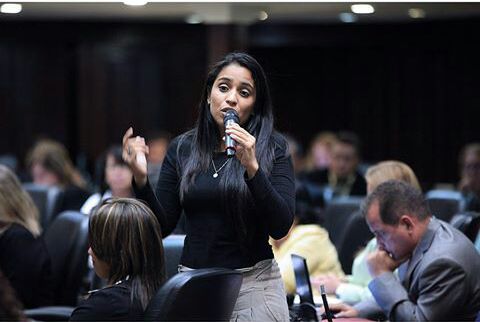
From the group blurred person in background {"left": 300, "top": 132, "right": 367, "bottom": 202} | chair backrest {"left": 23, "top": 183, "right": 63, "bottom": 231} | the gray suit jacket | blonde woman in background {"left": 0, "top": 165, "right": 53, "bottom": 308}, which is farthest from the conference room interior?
the gray suit jacket

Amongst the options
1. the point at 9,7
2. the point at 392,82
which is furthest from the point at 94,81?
the point at 9,7

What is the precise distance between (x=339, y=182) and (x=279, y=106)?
352 centimetres

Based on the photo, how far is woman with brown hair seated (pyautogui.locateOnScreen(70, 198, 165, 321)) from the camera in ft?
10.5

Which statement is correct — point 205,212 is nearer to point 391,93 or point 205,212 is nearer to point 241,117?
point 241,117

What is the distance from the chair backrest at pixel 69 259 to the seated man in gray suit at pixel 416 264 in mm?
1680

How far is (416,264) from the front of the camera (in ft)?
13.5

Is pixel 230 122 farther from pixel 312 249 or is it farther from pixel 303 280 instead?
pixel 312 249

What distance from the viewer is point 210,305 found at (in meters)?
3.09

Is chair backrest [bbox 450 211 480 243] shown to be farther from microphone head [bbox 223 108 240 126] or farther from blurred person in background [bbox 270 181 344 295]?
microphone head [bbox 223 108 240 126]

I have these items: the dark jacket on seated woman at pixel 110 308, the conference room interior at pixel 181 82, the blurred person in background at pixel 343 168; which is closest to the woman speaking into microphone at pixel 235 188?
the dark jacket on seated woman at pixel 110 308

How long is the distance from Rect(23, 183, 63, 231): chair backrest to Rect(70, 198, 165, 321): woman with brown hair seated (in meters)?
4.59

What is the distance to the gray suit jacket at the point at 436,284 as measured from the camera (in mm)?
3979

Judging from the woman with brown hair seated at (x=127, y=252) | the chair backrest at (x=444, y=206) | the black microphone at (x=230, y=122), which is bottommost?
the chair backrest at (x=444, y=206)

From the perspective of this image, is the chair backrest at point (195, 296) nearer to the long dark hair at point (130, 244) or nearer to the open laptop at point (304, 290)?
the long dark hair at point (130, 244)
